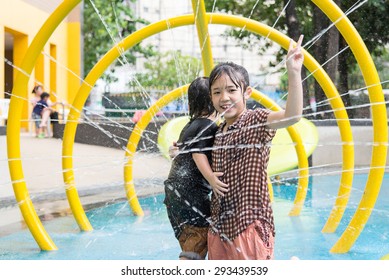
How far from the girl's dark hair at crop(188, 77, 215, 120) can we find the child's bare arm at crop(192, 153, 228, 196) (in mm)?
271

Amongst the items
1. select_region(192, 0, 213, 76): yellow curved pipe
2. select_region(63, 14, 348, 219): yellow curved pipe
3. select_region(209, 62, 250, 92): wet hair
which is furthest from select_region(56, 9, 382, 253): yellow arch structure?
select_region(209, 62, 250, 92): wet hair

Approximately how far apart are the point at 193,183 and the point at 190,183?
1 cm

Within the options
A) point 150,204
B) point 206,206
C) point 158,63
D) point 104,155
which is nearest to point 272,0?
point 104,155

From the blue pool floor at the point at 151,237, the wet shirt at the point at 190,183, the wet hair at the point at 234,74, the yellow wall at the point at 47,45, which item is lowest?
the blue pool floor at the point at 151,237

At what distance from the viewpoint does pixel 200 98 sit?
10.3 ft

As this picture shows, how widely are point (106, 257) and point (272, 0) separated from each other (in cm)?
1415

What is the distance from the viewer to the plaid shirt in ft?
8.92

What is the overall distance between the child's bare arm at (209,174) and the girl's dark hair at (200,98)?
27 centimetres

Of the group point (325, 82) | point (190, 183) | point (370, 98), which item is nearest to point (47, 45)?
point (325, 82)

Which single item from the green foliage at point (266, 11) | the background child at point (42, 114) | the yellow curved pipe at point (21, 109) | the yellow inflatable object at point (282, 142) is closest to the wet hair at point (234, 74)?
the yellow curved pipe at point (21, 109)

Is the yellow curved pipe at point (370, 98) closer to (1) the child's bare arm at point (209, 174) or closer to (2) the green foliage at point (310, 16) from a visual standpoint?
(1) the child's bare arm at point (209, 174)

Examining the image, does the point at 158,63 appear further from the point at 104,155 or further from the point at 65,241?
the point at 65,241

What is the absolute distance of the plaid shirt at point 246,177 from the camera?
8.92 ft
